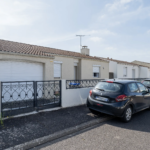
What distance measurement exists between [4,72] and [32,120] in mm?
3860

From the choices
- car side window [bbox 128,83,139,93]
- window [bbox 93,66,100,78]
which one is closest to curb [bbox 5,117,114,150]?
car side window [bbox 128,83,139,93]

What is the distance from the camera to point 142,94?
582 centimetres

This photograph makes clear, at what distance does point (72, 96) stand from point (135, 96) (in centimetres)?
289

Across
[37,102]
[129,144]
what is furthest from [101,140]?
[37,102]

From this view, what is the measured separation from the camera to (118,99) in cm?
477

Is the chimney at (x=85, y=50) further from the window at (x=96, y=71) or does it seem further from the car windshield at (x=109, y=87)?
the car windshield at (x=109, y=87)

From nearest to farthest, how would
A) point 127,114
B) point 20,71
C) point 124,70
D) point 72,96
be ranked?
point 127,114 < point 72,96 < point 20,71 < point 124,70

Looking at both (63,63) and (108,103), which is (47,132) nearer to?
(108,103)

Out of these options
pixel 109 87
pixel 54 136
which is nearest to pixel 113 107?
pixel 109 87

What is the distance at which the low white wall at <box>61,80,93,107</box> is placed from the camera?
635 cm

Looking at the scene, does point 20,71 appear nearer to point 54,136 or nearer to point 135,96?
point 54,136

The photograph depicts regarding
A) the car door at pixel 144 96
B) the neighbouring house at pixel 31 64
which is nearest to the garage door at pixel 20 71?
the neighbouring house at pixel 31 64

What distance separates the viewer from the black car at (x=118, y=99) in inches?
188

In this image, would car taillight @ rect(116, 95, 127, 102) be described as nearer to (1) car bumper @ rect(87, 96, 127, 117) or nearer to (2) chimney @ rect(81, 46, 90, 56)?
(1) car bumper @ rect(87, 96, 127, 117)
